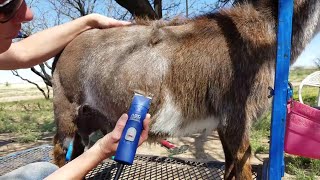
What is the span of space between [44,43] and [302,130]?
196 centimetres

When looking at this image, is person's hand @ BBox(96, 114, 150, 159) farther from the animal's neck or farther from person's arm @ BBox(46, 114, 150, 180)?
the animal's neck

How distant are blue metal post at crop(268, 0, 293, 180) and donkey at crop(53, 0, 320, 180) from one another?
0.69m

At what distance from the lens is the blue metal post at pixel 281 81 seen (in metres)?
1.76

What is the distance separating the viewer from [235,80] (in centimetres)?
251

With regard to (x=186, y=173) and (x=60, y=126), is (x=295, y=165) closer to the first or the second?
(x=186, y=173)

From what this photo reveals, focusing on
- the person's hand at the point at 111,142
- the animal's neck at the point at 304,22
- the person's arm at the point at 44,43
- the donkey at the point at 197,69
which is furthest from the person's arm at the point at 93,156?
the animal's neck at the point at 304,22

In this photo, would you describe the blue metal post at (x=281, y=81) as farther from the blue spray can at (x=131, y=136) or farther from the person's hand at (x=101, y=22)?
the person's hand at (x=101, y=22)

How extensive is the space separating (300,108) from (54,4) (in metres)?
9.96

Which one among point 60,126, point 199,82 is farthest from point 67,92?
point 199,82

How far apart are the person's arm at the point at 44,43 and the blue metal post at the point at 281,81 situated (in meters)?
1.73

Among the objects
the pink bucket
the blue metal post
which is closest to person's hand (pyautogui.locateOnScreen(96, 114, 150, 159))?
the blue metal post

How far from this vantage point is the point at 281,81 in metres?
1.77

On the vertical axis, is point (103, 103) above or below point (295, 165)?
above

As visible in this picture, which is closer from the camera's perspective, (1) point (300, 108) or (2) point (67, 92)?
(1) point (300, 108)
